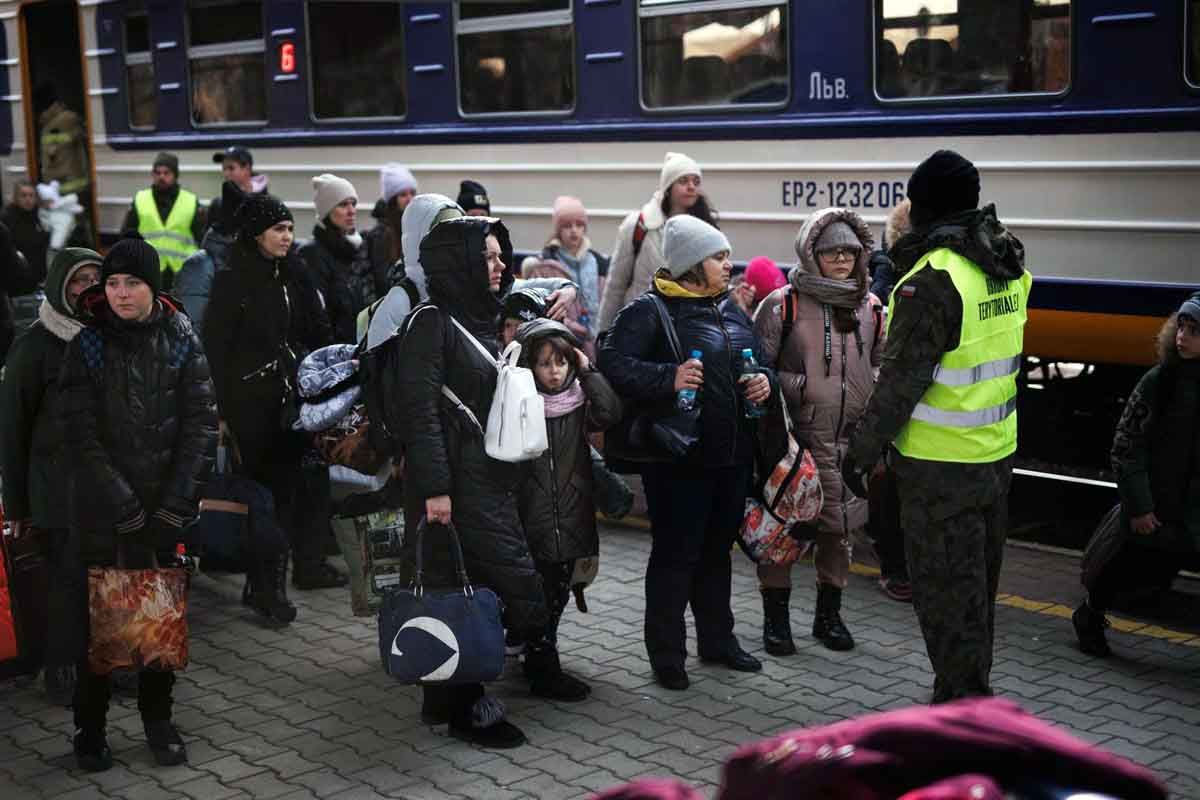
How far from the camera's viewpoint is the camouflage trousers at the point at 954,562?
204 inches

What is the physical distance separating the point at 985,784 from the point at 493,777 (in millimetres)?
3521

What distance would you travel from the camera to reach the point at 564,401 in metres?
5.92

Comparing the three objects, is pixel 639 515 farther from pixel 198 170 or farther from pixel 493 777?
pixel 198 170

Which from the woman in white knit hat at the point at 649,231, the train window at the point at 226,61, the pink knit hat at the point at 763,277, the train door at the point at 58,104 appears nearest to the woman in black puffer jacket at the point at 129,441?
the pink knit hat at the point at 763,277

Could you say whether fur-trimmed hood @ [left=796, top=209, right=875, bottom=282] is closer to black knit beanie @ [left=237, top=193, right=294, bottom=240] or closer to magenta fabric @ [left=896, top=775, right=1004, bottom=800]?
black knit beanie @ [left=237, top=193, right=294, bottom=240]

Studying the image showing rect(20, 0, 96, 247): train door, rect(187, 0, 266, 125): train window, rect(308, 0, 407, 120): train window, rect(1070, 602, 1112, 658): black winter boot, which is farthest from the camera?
rect(20, 0, 96, 247): train door

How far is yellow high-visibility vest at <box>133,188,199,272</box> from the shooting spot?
12.0 m

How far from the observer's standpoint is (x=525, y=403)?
552 centimetres

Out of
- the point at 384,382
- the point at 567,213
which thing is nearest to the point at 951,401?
the point at 384,382

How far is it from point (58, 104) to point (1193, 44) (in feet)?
35.0

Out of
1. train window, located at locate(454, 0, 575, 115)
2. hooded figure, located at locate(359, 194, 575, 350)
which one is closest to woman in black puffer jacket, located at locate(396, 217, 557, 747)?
hooded figure, located at locate(359, 194, 575, 350)

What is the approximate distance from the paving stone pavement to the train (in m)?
1.78

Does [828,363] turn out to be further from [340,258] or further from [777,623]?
[340,258]

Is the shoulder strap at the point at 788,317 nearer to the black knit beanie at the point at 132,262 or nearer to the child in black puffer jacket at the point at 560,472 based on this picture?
the child in black puffer jacket at the point at 560,472
